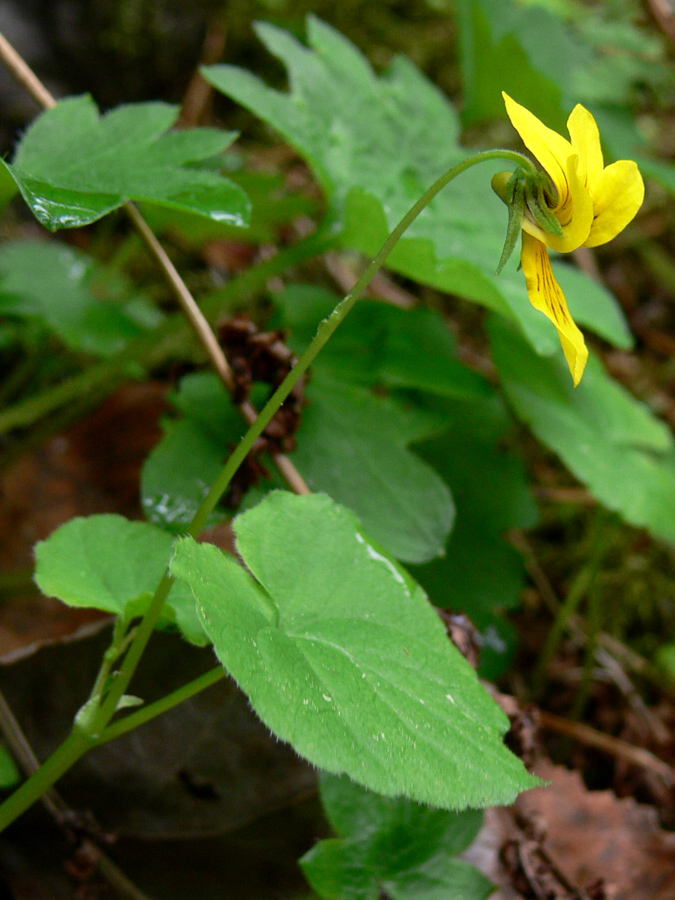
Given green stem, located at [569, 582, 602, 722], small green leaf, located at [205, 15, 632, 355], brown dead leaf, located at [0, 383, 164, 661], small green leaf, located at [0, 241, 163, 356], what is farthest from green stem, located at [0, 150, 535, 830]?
green stem, located at [569, 582, 602, 722]

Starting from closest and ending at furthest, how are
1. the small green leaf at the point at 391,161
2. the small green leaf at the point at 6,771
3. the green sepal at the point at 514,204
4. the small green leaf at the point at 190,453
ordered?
the green sepal at the point at 514,204
the small green leaf at the point at 6,771
the small green leaf at the point at 190,453
the small green leaf at the point at 391,161

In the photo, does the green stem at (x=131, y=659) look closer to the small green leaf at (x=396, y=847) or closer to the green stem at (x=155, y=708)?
the green stem at (x=155, y=708)

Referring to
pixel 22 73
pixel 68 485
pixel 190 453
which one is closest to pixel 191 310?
pixel 190 453

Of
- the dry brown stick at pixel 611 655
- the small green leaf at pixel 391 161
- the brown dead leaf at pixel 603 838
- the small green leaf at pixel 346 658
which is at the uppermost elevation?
the small green leaf at pixel 391 161

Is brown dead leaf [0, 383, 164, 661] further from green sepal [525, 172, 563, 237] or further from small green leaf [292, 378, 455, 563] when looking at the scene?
green sepal [525, 172, 563, 237]

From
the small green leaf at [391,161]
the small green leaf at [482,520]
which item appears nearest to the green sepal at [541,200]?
the small green leaf at [391,161]

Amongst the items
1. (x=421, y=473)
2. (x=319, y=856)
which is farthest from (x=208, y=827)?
(x=421, y=473)
